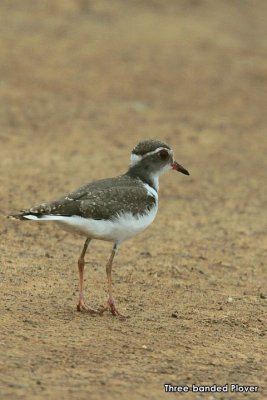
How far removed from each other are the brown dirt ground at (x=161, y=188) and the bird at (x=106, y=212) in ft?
2.06

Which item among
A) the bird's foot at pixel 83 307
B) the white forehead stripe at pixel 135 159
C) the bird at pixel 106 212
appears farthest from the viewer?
the white forehead stripe at pixel 135 159

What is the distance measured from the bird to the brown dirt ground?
0.63 m

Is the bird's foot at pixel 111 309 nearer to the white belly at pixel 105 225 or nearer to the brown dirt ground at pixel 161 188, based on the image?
the brown dirt ground at pixel 161 188

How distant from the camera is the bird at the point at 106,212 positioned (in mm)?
7672

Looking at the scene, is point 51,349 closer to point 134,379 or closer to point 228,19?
point 134,379

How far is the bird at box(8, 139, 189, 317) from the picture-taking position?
7672 mm

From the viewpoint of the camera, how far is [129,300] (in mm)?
8711

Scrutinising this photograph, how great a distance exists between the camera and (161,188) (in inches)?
526

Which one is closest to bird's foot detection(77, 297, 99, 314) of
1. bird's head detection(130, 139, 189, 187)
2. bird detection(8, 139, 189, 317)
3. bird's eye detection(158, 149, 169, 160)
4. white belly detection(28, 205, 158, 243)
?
bird detection(8, 139, 189, 317)

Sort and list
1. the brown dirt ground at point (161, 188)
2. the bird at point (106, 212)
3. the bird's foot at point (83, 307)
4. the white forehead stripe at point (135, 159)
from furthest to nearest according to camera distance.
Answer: the white forehead stripe at point (135, 159)
the bird's foot at point (83, 307)
the bird at point (106, 212)
the brown dirt ground at point (161, 188)

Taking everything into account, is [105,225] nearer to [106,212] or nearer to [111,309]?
[106,212]

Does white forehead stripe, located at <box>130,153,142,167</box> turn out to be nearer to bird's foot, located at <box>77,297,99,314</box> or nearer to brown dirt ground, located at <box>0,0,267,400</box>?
brown dirt ground, located at <box>0,0,267,400</box>

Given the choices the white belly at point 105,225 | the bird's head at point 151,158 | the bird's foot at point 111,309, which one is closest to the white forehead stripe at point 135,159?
the bird's head at point 151,158

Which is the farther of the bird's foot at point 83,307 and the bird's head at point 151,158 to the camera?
the bird's head at point 151,158
